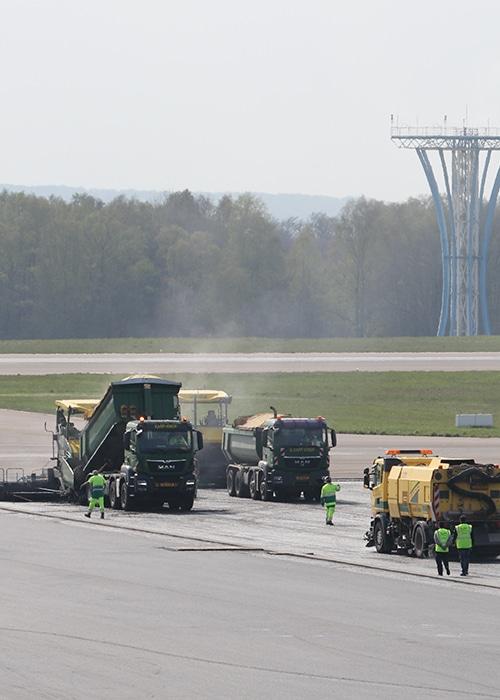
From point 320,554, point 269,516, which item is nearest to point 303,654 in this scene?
point 320,554

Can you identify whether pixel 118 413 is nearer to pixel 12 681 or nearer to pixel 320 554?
pixel 320 554

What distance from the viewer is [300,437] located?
61406 millimetres

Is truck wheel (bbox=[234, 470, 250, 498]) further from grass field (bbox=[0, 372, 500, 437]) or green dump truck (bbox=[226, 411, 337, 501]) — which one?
grass field (bbox=[0, 372, 500, 437])

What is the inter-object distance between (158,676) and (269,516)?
31072 mm

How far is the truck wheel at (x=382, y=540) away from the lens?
Result: 43719mm

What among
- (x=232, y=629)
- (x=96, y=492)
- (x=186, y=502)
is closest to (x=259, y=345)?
(x=186, y=502)

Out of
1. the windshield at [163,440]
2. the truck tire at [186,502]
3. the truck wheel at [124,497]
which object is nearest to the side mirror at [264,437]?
the windshield at [163,440]

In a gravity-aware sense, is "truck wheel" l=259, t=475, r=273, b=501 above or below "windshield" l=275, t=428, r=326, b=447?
below

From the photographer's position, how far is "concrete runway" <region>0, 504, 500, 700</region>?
23.9 metres

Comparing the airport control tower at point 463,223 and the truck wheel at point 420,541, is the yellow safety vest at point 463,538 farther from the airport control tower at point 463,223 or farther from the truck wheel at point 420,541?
the airport control tower at point 463,223

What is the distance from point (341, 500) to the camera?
62312 mm

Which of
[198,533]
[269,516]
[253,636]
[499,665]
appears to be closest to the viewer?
[499,665]

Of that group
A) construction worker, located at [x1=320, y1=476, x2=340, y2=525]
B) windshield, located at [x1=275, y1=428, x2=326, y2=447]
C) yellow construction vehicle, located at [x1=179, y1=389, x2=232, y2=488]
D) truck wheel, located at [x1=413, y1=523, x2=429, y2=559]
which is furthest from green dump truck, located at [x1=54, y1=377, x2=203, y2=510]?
truck wheel, located at [x1=413, y1=523, x2=429, y2=559]

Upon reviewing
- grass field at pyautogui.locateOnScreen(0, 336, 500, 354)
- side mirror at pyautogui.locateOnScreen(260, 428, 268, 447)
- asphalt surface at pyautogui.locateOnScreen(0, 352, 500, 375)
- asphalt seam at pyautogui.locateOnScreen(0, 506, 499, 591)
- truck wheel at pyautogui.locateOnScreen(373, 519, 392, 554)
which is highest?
grass field at pyautogui.locateOnScreen(0, 336, 500, 354)
